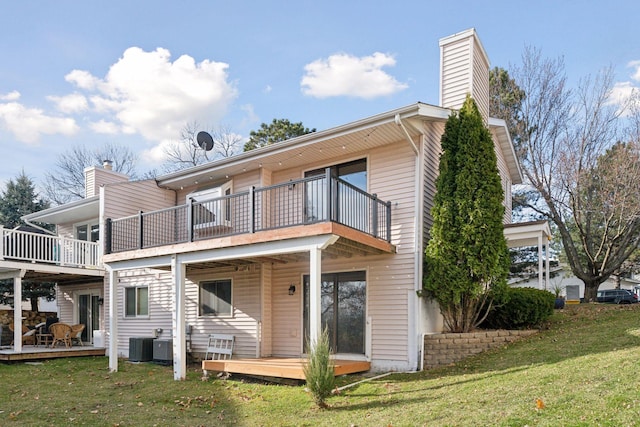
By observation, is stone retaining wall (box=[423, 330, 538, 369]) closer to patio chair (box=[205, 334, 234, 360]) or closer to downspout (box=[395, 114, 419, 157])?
downspout (box=[395, 114, 419, 157])

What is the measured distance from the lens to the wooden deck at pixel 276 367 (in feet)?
28.6

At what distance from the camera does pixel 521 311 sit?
35.3 ft

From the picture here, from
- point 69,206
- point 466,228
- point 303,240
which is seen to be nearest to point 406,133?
point 466,228

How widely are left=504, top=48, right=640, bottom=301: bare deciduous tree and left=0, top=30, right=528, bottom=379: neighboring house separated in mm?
7096

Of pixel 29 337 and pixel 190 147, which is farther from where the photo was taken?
pixel 190 147

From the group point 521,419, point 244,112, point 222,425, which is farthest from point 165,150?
point 521,419

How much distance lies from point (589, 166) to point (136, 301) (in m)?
17.7

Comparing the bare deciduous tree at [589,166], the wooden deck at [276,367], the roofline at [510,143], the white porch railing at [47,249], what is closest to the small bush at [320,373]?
the wooden deck at [276,367]

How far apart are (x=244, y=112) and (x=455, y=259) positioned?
21572 millimetres

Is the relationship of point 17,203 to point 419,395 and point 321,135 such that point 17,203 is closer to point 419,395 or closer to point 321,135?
point 321,135

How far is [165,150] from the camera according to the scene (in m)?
32.2

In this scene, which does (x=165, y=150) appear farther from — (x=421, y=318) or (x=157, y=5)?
(x=421, y=318)

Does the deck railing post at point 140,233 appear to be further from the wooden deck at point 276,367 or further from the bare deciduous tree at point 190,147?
the bare deciduous tree at point 190,147

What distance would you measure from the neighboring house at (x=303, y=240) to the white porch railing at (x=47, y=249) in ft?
6.80
